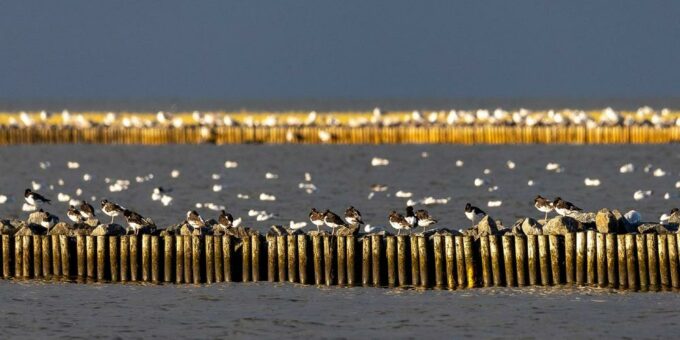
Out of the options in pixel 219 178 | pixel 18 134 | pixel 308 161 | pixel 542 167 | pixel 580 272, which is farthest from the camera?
pixel 18 134

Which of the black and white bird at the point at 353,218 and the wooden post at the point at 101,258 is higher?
the black and white bird at the point at 353,218

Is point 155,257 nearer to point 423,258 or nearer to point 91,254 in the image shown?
point 91,254

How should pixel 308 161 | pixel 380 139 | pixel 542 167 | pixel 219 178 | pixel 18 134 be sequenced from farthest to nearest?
pixel 18 134 < pixel 380 139 < pixel 308 161 < pixel 542 167 < pixel 219 178

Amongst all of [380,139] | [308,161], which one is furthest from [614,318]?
[380,139]

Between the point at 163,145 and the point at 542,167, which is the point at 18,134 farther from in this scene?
the point at 542,167

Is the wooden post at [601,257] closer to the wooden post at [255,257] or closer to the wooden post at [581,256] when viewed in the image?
the wooden post at [581,256]

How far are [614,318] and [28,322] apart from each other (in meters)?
9.20

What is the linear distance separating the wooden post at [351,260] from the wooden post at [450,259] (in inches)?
61.6

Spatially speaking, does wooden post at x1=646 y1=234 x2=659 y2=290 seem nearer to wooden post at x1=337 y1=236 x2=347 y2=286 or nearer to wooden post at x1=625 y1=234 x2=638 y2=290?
wooden post at x1=625 y1=234 x2=638 y2=290

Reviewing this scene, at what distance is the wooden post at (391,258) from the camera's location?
91.6ft

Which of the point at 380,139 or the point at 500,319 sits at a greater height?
the point at 380,139

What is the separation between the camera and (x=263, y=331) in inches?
997

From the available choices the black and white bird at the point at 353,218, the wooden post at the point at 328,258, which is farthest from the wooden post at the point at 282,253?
the black and white bird at the point at 353,218

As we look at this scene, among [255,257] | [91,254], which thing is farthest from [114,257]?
[255,257]
